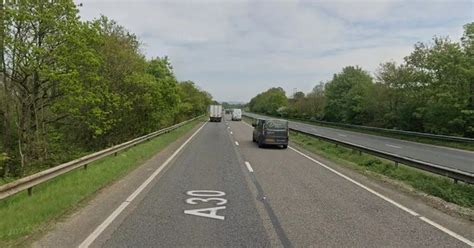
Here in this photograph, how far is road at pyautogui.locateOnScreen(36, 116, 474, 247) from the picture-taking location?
5.46 meters

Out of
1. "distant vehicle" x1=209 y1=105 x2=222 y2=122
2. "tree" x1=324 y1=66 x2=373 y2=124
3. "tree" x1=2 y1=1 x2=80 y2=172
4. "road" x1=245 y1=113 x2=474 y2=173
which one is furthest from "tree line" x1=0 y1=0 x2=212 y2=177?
"distant vehicle" x1=209 y1=105 x2=222 y2=122

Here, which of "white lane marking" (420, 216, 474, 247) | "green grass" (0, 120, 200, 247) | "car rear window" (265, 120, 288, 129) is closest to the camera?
"white lane marking" (420, 216, 474, 247)

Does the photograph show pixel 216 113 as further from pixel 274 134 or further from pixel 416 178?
pixel 416 178

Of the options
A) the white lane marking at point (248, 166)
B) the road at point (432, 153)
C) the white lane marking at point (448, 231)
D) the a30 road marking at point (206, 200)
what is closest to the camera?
the white lane marking at point (448, 231)

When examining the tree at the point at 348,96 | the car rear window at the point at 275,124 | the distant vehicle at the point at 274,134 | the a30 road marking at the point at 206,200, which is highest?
the tree at the point at 348,96

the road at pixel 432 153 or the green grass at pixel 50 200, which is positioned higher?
the green grass at pixel 50 200

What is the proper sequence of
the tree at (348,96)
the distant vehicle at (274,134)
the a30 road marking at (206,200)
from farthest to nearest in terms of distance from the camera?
1. the tree at (348,96)
2. the distant vehicle at (274,134)
3. the a30 road marking at (206,200)

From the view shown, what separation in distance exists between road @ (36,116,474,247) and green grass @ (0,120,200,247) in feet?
1.66

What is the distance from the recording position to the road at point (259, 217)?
5.46 meters

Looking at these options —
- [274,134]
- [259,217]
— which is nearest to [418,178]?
[259,217]

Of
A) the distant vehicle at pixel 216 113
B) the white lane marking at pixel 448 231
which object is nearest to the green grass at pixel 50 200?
the white lane marking at pixel 448 231

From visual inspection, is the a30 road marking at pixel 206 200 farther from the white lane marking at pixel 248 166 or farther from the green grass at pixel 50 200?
the white lane marking at pixel 248 166

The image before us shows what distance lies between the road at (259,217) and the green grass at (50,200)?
0.51m

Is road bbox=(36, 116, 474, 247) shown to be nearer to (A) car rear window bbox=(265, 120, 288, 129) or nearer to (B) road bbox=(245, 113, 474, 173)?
(B) road bbox=(245, 113, 474, 173)
